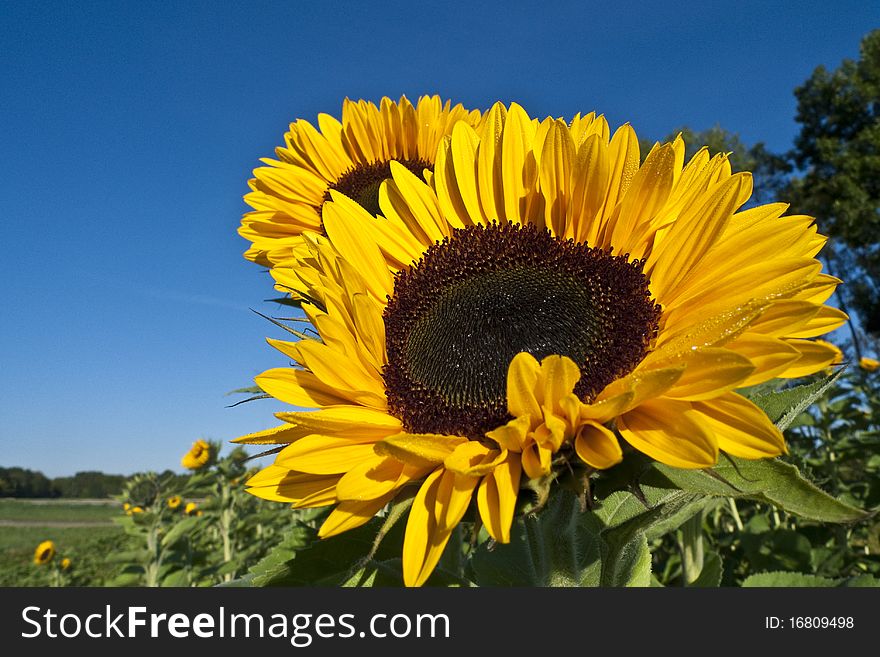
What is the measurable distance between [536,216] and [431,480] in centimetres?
76

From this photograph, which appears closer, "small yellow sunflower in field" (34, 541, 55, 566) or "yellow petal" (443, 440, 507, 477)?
"yellow petal" (443, 440, 507, 477)

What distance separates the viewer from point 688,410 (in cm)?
99

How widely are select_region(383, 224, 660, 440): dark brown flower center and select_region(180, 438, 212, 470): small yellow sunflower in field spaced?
7396 mm

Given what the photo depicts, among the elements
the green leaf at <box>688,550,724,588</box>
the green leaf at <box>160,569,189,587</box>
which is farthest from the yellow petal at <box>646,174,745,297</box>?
the green leaf at <box>160,569,189,587</box>

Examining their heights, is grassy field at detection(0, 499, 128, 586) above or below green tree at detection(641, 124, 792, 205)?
below

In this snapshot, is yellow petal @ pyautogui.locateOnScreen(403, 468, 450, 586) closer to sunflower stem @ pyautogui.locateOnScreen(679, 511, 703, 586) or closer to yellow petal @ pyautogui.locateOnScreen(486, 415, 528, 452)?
yellow petal @ pyautogui.locateOnScreen(486, 415, 528, 452)

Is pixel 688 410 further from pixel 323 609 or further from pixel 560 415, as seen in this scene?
pixel 323 609

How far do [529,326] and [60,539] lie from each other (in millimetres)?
29922

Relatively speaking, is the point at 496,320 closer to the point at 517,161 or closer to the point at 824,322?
the point at 517,161

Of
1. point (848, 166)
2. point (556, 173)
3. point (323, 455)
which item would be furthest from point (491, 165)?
point (848, 166)

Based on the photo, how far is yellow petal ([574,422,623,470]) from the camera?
3.00 feet

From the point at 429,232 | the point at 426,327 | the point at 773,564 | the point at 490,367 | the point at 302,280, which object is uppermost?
the point at 429,232

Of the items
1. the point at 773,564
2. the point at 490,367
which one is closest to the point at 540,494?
the point at 490,367

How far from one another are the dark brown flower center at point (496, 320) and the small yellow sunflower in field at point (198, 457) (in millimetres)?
7396
